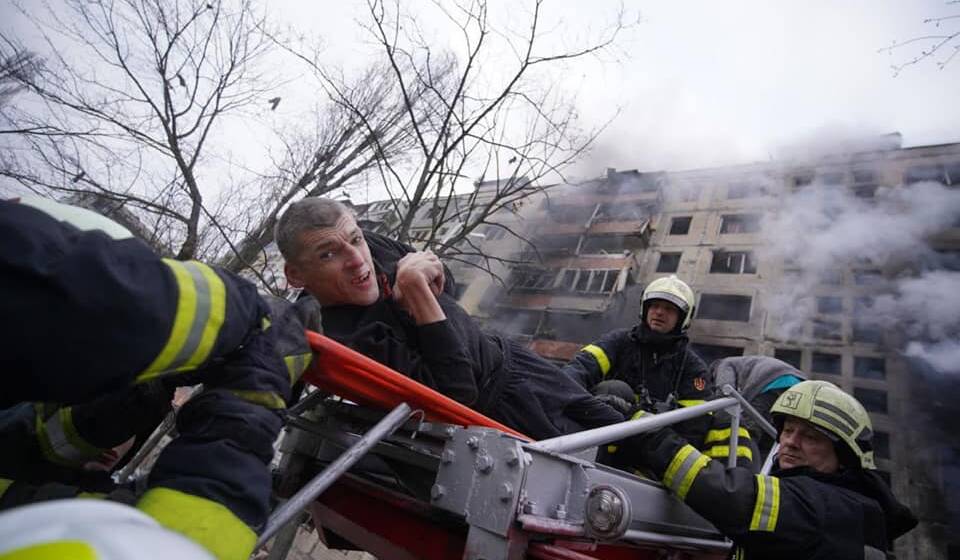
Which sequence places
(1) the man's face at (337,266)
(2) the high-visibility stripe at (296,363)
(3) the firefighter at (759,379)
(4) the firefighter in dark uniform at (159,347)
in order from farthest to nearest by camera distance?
1. (3) the firefighter at (759,379)
2. (1) the man's face at (337,266)
3. (2) the high-visibility stripe at (296,363)
4. (4) the firefighter in dark uniform at (159,347)

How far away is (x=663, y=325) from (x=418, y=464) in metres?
2.66

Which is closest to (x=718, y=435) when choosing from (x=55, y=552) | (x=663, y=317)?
(x=663, y=317)

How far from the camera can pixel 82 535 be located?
533mm

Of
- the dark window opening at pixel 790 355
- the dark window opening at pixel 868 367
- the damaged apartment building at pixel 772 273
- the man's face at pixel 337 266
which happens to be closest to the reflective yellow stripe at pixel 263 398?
the man's face at pixel 337 266

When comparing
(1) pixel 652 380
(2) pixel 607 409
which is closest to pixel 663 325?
(1) pixel 652 380

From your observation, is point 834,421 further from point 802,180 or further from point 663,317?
point 802,180

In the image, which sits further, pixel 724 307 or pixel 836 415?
pixel 724 307

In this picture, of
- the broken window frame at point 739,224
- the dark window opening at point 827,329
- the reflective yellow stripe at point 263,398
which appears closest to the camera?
the reflective yellow stripe at point 263,398

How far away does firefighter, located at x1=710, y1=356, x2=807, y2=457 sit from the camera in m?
4.96

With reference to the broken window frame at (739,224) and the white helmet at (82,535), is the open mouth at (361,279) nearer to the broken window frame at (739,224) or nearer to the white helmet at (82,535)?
the white helmet at (82,535)

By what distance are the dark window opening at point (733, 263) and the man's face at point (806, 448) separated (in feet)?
66.3

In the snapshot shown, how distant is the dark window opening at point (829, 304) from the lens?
57.3 ft

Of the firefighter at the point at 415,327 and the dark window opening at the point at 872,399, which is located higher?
the dark window opening at the point at 872,399

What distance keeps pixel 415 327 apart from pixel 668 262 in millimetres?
23351
